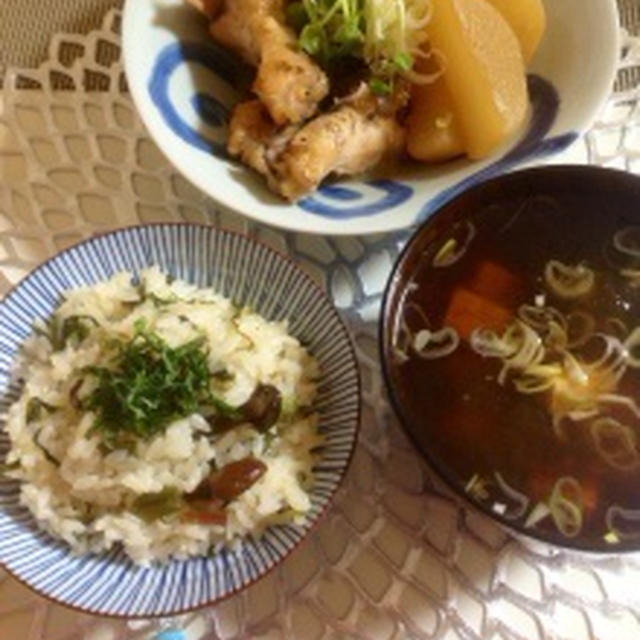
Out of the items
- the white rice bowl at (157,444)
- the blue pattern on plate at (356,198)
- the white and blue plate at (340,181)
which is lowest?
the white rice bowl at (157,444)

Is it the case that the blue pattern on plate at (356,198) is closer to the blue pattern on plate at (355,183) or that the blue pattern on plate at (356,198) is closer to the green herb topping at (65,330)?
the blue pattern on plate at (355,183)

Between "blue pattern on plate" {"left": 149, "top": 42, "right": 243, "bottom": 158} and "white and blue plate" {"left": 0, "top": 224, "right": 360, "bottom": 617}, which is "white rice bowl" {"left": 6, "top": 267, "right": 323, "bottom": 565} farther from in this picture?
"blue pattern on plate" {"left": 149, "top": 42, "right": 243, "bottom": 158}

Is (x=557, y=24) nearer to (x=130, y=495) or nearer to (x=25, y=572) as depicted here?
(x=130, y=495)

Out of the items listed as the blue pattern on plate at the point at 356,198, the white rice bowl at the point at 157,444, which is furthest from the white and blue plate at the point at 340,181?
the white rice bowl at the point at 157,444

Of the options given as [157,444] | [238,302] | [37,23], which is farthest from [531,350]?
[37,23]

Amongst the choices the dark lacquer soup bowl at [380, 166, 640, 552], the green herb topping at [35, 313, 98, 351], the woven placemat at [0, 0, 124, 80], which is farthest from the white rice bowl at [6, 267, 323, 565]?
the woven placemat at [0, 0, 124, 80]

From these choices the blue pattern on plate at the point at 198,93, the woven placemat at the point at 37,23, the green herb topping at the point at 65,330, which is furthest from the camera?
the woven placemat at the point at 37,23

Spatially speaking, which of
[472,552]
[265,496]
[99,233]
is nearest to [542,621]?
[472,552]

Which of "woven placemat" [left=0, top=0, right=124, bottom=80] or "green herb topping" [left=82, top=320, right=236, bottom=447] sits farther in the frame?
"woven placemat" [left=0, top=0, right=124, bottom=80]
